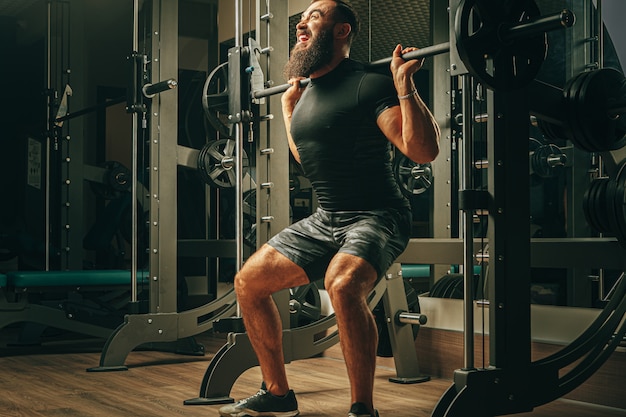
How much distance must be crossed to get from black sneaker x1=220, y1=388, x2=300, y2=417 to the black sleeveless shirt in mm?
708

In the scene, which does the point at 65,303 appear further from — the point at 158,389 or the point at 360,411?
the point at 360,411

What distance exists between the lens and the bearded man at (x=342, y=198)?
2605 mm

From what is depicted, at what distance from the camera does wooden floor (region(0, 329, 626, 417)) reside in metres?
3.20

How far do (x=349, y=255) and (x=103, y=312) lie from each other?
3185 mm

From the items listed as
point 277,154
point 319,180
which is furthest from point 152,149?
point 319,180

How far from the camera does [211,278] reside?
6.70 meters

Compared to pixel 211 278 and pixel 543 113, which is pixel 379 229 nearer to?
pixel 543 113

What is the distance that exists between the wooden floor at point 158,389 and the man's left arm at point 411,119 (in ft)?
3.54

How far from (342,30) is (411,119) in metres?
0.57

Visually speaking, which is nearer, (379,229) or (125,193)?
(379,229)

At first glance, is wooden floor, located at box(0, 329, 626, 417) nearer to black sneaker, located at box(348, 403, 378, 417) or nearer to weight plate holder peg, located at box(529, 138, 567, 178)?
black sneaker, located at box(348, 403, 378, 417)

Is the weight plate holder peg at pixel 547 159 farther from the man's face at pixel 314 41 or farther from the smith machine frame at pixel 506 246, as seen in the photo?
the man's face at pixel 314 41

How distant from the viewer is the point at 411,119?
8.55 feet

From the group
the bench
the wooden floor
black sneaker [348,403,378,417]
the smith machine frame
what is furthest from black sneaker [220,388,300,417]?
the bench
